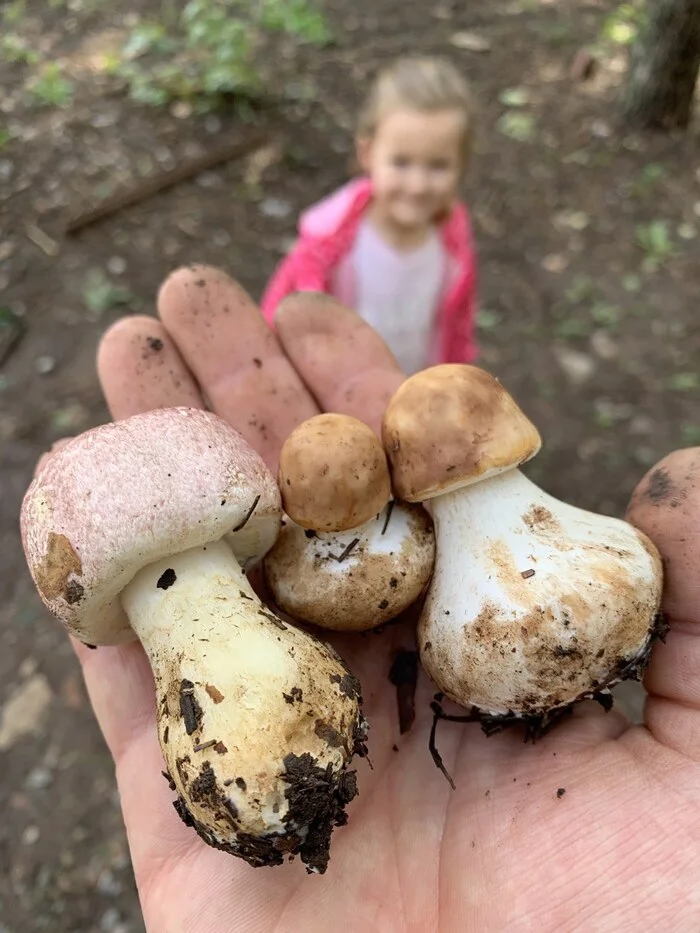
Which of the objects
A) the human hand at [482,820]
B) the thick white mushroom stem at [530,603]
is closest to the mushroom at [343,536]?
the thick white mushroom stem at [530,603]

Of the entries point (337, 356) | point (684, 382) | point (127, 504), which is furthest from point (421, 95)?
point (127, 504)

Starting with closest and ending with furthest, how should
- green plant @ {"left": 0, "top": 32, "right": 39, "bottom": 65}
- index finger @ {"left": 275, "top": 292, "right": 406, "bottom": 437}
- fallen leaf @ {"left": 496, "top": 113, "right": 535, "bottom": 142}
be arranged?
index finger @ {"left": 275, "top": 292, "right": 406, "bottom": 437} < fallen leaf @ {"left": 496, "top": 113, "right": 535, "bottom": 142} < green plant @ {"left": 0, "top": 32, "right": 39, "bottom": 65}

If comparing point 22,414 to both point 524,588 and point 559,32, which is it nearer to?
point 524,588

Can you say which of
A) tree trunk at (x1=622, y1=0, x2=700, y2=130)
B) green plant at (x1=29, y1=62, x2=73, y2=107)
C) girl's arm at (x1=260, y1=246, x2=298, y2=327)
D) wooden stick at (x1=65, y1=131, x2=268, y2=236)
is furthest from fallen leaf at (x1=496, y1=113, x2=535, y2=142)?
green plant at (x1=29, y1=62, x2=73, y2=107)

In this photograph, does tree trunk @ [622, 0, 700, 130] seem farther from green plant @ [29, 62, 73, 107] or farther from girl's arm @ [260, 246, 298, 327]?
green plant @ [29, 62, 73, 107]

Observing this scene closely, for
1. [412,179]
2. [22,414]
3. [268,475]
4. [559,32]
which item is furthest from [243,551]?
[559,32]

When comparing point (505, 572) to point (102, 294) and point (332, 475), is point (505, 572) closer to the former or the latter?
point (332, 475)

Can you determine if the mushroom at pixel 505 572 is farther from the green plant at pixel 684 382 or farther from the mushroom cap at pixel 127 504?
the green plant at pixel 684 382
